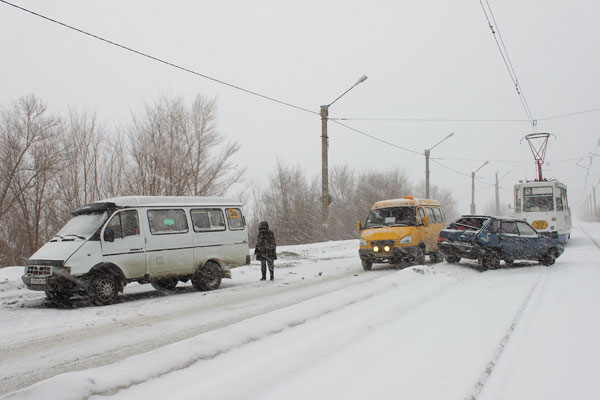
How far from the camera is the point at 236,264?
1241 centimetres

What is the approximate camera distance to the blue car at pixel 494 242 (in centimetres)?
1353

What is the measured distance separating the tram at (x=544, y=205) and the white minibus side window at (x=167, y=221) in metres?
18.7

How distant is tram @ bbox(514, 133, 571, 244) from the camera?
73.3 ft

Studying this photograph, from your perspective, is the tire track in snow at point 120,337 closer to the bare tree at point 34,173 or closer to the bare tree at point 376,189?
the bare tree at point 34,173

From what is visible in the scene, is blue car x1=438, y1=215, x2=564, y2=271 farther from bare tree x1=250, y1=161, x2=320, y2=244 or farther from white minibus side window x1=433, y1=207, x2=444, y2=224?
bare tree x1=250, y1=161, x2=320, y2=244

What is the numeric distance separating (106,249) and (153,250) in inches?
44.5

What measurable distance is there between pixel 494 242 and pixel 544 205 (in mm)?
11389

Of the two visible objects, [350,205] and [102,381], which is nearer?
[102,381]

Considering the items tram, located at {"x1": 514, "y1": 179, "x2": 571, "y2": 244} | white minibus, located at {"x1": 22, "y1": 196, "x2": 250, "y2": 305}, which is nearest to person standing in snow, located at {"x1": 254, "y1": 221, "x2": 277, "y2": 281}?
white minibus, located at {"x1": 22, "y1": 196, "x2": 250, "y2": 305}

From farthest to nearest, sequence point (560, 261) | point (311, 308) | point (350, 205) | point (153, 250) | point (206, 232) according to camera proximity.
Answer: point (350, 205) → point (560, 261) → point (206, 232) → point (153, 250) → point (311, 308)

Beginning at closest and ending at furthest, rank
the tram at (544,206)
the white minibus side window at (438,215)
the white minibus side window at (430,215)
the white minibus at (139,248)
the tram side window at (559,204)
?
1. the white minibus at (139,248)
2. the white minibus side window at (430,215)
3. the white minibus side window at (438,215)
4. the tram at (544,206)
5. the tram side window at (559,204)

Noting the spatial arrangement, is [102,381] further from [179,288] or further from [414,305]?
[179,288]

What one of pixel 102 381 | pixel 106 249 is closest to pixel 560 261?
pixel 106 249

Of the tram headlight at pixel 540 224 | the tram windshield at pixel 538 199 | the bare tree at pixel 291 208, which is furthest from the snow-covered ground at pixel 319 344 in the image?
the bare tree at pixel 291 208
